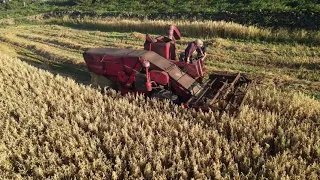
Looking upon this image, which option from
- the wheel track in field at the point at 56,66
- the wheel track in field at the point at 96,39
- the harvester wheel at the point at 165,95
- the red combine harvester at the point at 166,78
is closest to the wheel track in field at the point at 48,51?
the wheel track in field at the point at 56,66

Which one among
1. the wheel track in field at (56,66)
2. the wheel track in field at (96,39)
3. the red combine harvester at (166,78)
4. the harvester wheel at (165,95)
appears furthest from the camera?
the wheel track in field at (96,39)

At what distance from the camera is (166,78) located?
8422 mm

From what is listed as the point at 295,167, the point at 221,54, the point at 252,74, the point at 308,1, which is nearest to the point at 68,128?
the point at 295,167

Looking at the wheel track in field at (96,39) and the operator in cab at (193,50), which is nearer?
the operator in cab at (193,50)

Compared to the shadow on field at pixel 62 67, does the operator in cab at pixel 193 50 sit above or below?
above

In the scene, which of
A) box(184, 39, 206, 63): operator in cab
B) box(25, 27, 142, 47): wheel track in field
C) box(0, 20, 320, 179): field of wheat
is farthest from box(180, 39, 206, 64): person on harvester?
box(25, 27, 142, 47): wheel track in field

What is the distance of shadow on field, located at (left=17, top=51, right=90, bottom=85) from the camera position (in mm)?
13133

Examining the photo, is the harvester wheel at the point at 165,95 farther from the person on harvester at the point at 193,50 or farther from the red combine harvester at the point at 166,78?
the person on harvester at the point at 193,50

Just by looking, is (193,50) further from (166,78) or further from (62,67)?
(62,67)

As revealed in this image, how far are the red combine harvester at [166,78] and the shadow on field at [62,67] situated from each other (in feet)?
10.3

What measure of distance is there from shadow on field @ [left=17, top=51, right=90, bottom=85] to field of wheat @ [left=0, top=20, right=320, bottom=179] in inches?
113

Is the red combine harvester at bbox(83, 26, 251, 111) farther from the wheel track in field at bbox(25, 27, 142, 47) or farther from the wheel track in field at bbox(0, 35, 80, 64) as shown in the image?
the wheel track in field at bbox(25, 27, 142, 47)

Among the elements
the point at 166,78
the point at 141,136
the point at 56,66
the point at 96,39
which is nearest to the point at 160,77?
the point at 166,78

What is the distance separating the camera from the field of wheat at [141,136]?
5.78 m
